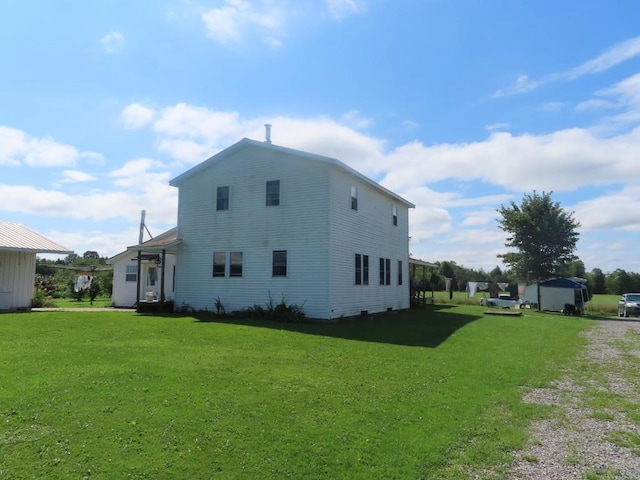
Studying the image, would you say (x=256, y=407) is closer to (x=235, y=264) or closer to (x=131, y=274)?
(x=235, y=264)

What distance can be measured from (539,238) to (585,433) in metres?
36.1

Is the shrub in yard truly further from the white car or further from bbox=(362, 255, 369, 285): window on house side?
the white car

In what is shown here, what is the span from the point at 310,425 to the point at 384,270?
17.9m

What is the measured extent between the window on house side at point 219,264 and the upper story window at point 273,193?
3161 mm

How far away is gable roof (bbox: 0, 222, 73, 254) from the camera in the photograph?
2004cm

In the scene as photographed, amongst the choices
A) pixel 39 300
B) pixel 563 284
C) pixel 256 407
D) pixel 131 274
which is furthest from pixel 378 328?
pixel 563 284

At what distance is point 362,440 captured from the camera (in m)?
5.05

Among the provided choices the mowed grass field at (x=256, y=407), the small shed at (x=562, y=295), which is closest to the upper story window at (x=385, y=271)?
the mowed grass field at (x=256, y=407)

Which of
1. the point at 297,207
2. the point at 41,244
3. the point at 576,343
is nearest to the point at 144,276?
the point at 41,244

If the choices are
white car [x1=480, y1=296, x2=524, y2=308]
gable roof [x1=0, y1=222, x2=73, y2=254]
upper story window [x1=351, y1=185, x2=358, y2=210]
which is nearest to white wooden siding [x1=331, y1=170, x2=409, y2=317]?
upper story window [x1=351, y1=185, x2=358, y2=210]

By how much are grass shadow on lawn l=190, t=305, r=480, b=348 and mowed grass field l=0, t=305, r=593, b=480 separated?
1.55m

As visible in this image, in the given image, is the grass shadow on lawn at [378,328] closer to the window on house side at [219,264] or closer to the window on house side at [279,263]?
the window on house side at [219,264]

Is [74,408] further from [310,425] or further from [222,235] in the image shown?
[222,235]

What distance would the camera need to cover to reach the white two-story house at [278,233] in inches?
689
